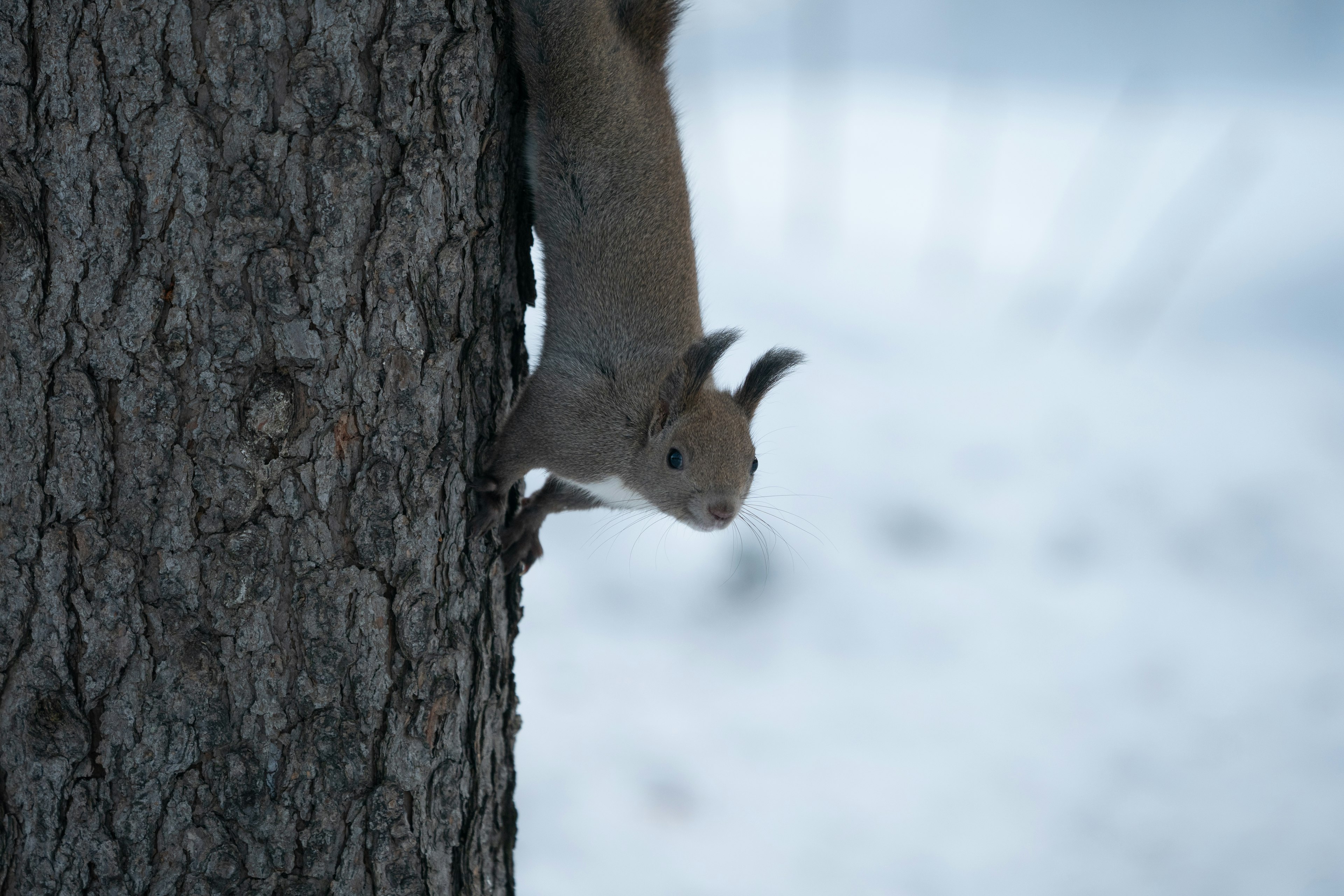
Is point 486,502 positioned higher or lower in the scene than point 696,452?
lower

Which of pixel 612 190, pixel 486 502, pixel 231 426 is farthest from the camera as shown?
pixel 612 190

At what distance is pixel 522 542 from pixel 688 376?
0.50m

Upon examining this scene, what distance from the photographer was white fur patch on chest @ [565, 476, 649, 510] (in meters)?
2.26

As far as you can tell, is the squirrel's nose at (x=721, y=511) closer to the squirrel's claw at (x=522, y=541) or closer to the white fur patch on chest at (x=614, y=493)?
the white fur patch on chest at (x=614, y=493)

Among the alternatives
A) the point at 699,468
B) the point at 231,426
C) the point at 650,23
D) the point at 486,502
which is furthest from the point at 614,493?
the point at 650,23

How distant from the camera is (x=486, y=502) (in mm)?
1867

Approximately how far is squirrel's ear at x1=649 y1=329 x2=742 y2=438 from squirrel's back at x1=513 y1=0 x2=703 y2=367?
85 mm

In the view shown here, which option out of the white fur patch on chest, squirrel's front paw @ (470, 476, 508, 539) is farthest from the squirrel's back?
squirrel's front paw @ (470, 476, 508, 539)

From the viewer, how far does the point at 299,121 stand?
1553mm

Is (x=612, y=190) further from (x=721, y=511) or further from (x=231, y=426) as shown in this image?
(x=231, y=426)

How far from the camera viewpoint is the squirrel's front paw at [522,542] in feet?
6.68

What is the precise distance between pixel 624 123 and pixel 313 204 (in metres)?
0.83

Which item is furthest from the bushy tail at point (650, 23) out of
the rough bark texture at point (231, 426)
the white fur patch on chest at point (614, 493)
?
the white fur patch on chest at point (614, 493)

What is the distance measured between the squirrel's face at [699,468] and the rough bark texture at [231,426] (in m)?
0.59
